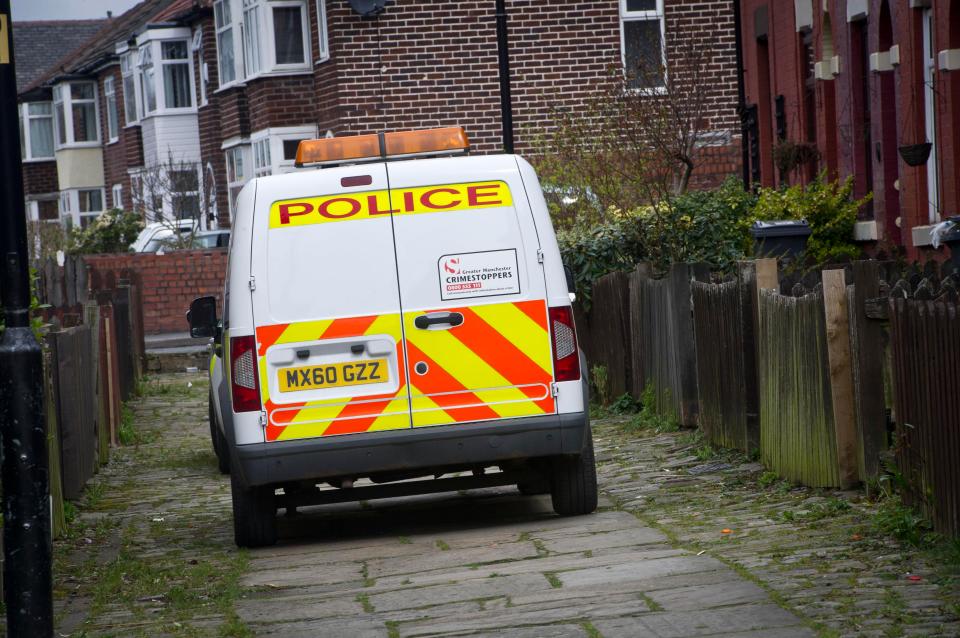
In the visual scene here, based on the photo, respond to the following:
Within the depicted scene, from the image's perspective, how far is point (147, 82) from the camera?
146 ft

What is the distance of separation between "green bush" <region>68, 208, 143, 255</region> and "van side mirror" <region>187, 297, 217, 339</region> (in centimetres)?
2704

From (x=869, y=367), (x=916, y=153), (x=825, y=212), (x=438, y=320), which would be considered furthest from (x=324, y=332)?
(x=825, y=212)

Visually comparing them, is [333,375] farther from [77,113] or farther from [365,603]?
[77,113]

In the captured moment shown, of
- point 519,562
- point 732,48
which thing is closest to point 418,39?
point 732,48

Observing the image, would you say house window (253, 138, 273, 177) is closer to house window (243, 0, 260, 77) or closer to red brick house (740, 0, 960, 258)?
house window (243, 0, 260, 77)

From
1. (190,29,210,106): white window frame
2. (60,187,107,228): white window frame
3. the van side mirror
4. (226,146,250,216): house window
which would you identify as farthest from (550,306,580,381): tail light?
(60,187,107,228): white window frame

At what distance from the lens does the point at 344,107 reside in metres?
28.1

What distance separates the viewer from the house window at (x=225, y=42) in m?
35.1

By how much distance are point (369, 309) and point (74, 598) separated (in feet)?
7.05

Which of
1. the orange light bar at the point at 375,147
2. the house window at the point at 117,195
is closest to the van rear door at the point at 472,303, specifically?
the orange light bar at the point at 375,147

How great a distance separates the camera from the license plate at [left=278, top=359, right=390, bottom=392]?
338 inches

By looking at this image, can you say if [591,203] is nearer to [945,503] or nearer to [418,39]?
[418,39]

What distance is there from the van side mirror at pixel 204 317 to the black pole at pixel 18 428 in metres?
4.75

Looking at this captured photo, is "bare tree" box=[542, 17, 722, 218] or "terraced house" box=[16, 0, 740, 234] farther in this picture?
"terraced house" box=[16, 0, 740, 234]
